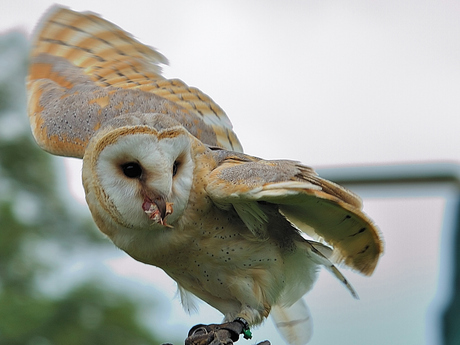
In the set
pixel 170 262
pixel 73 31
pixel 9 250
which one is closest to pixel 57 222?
pixel 9 250

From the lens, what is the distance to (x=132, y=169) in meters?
1.64

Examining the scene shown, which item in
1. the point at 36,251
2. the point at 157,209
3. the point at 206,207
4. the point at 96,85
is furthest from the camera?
the point at 36,251

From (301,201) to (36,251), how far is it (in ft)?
18.6

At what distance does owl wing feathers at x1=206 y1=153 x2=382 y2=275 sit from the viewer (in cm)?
165

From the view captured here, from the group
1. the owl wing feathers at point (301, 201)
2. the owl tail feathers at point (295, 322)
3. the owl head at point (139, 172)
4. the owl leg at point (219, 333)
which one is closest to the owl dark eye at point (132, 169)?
the owl head at point (139, 172)

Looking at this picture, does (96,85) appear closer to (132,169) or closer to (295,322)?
(132,169)

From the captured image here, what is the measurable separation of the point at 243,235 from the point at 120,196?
0.43 meters

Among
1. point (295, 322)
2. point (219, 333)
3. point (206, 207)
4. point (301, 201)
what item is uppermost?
point (301, 201)

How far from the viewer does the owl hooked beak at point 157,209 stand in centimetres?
162

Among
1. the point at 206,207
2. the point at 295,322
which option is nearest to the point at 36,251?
the point at 295,322

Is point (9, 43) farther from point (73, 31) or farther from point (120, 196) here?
point (120, 196)

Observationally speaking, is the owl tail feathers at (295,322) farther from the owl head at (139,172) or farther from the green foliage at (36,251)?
the green foliage at (36,251)

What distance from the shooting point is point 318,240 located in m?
2.04

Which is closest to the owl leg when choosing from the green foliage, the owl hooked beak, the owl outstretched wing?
the owl hooked beak
